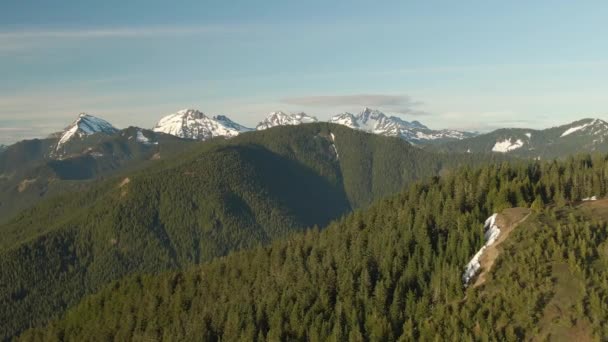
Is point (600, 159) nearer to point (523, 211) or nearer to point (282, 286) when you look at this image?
point (523, 211)

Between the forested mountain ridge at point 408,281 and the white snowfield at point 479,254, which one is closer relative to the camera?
the forested mountain ridge at point 408,281

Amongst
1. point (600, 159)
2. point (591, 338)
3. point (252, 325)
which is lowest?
point (252, 325)

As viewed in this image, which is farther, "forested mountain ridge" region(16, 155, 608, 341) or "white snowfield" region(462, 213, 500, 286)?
"white snowfield" region(462, 213, 500, 286)

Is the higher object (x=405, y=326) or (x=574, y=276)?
(x=574, y=276)

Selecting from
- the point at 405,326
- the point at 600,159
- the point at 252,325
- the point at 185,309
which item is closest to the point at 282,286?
the point at 252,325
